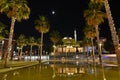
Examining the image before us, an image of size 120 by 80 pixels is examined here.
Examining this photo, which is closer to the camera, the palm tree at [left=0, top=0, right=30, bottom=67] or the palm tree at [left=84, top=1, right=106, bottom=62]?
the palm tree at [left=0, top=0, right=30, bottom=67]

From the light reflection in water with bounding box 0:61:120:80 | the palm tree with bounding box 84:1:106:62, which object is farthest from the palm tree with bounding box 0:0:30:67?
the palm tree with bounding box 84:1:106:62

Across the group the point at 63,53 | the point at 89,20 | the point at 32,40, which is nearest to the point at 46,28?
the point at 89,20

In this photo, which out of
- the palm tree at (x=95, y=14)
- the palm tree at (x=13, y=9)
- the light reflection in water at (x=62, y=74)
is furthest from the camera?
the palm tree at (x=95, y=14)

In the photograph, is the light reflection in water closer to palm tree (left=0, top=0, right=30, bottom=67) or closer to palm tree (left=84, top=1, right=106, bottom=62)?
palm tree (left=0, top=0, right=30, bottom=67)

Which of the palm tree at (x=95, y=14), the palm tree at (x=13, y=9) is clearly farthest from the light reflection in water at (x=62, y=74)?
the palm tree at (x=95, y=14)

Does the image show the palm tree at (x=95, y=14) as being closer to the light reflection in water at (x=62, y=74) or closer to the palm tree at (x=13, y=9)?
the palm tree at (x=13, y=9)

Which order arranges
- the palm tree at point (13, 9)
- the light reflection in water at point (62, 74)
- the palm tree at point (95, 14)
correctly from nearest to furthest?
the light reflection in water at point (62, 74), the palm tree at point (13, 9), the palm tree at point (95, 14)

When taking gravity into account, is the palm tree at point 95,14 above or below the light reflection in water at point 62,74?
above

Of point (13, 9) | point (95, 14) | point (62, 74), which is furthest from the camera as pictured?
point (95, 14)

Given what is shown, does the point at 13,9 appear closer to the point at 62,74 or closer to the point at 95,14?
the point at 95,14

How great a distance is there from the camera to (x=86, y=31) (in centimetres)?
5644

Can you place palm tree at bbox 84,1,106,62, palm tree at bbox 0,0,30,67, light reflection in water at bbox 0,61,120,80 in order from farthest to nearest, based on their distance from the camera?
palm tree at bbox 84,1,106,62 → palm tree at bbox 0,0,30,67 → light reflection in water at bbox 0,61,120,80

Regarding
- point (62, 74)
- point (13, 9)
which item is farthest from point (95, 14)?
point (62, 74)

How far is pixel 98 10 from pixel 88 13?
259cm
